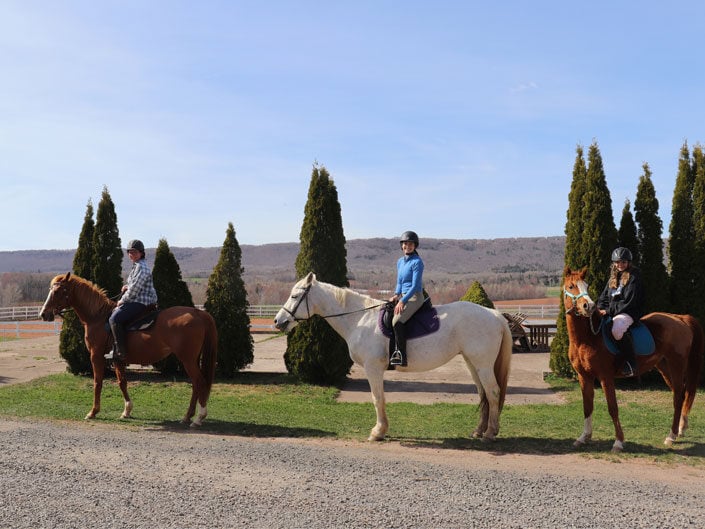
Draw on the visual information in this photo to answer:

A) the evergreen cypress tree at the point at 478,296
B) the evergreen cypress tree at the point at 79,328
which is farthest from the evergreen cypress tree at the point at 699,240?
the evergreen cypress tree at the point at 79,328

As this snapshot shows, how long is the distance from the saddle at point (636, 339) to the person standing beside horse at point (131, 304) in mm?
6635

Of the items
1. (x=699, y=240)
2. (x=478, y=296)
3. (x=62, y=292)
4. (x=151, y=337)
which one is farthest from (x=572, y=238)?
(x=62, y=292)

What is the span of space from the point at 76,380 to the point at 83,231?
12.1 ft

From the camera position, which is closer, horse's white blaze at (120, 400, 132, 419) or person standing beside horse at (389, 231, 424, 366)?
person standing beside horse at (389, 231, 424, 366)

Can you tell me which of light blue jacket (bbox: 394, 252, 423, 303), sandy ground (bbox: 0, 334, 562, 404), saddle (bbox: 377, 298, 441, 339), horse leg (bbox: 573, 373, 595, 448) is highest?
light blue jacket (bbox: 394, 252, 423, 303)

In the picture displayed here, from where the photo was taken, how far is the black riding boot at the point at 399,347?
7.80 metres

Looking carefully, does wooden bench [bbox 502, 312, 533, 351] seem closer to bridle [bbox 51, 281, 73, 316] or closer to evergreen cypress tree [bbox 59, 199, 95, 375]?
evergreen cypress tree [bbox 59, 199, 95, 375]

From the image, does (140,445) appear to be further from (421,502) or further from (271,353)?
(271,353)

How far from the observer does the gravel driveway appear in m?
4.91

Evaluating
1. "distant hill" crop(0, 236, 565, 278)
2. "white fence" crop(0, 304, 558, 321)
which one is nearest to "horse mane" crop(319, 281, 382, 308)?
"white fence" crop(0, 304, 558, 321)

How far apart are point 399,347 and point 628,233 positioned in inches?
328

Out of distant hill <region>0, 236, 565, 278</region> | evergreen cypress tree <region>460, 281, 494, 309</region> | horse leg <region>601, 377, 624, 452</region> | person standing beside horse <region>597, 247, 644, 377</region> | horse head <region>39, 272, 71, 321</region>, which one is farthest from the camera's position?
distant hill <region>0, 236, 565, 278</region>

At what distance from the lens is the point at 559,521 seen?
4.86 meters

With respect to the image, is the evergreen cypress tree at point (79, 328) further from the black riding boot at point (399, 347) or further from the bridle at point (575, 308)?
the bridle at point (575, 308)
